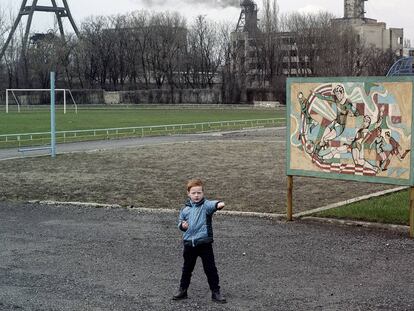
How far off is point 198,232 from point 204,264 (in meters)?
0.37

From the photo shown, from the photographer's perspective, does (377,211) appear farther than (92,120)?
No

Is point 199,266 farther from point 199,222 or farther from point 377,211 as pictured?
point 377,211

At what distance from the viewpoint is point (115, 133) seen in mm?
37562

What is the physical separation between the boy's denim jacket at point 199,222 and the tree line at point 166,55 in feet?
305

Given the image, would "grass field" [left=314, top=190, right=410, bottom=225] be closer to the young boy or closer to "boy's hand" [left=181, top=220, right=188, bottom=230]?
the young boy

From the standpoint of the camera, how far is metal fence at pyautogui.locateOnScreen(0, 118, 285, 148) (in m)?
31.9

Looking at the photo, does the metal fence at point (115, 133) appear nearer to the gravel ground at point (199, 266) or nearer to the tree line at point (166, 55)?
the gravel ground at point (199, 266)

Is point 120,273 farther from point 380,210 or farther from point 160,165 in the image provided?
point 160,165

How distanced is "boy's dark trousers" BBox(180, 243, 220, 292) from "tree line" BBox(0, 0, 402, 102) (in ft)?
305

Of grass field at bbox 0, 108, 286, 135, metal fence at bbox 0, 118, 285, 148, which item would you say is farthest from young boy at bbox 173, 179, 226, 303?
grass field at bbox 0, 108, 286, 135

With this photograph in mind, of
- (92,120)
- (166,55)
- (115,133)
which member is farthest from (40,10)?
(115,133)

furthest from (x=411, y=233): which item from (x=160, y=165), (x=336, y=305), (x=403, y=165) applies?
(x=160, y=165)

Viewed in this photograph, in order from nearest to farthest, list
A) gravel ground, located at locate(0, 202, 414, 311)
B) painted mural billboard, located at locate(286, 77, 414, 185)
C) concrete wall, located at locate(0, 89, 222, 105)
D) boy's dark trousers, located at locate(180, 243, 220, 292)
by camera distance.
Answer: gravel ground, located at locate(0, 202, 414, 311)
boy's dark trousers, located at locate(180, 243, 220, 292)
painted mural billboard, located at locate(286, 77, 414, 185)
concrete wall, located at locate(0, 89, 222, 105)

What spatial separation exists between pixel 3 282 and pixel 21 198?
712cm
